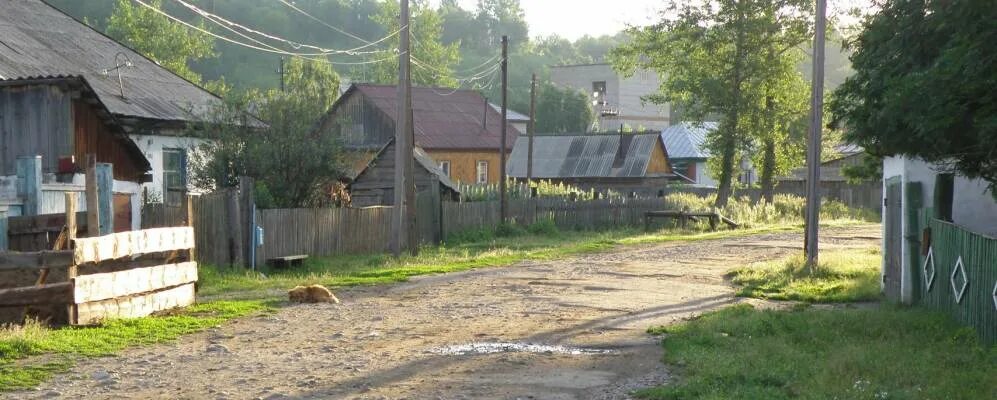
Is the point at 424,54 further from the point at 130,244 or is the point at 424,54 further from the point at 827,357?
the point at 827,357

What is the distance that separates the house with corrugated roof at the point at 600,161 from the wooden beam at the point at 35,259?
1996 inches

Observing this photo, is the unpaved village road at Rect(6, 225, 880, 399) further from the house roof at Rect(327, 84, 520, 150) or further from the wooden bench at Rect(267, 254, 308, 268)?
the house roof at Rect(327, 84, 520, 150)

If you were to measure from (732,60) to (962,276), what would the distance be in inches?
1513

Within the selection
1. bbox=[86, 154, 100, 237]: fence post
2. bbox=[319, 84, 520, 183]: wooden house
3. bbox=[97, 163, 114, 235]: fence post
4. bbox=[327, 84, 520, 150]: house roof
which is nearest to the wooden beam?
bbox=[86, 154, 100, 237]: fence post

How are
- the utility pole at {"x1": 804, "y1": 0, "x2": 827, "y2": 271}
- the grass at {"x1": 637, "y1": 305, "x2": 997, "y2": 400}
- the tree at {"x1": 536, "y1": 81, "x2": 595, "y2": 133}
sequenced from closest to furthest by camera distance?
the grass at {"x1": 637, "y1": 305, "x2": 997, "y2": 400}, the utility pole at {"x1": 804, "y1": 0, "x2": 827, "y2": 271}, the tree at {"x1": 536, "y1": 81, "x2": 595, "y2": 133}

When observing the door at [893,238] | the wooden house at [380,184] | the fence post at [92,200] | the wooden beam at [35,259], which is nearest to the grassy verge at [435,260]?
the wooden house at [380,184]

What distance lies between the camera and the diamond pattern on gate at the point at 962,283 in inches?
507

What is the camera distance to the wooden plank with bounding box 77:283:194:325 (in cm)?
1357

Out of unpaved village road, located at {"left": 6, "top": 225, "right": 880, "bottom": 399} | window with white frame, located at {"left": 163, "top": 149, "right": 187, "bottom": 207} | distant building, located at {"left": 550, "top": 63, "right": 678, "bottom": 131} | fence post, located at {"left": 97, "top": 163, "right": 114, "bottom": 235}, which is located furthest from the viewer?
distant building, located at {"left": 550, "top": 63, "right": 678, "bottom": 131}

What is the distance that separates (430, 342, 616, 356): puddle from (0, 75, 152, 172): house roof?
1253 cm

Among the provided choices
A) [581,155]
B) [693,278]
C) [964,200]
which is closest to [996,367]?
[964,200]

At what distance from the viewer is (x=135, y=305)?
14609 mm

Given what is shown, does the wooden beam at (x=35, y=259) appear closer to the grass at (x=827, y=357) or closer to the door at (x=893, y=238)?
the grass at (x=827, y=357)

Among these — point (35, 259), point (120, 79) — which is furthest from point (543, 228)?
point (35, 259)
